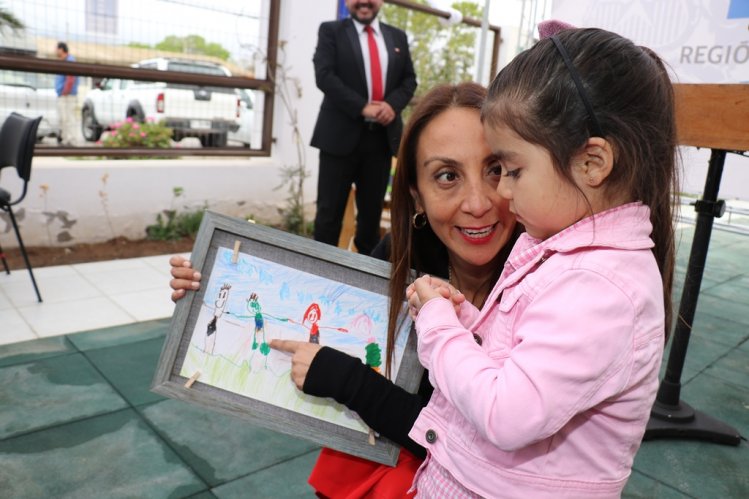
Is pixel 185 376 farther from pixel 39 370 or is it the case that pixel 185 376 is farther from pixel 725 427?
pixel 725 427

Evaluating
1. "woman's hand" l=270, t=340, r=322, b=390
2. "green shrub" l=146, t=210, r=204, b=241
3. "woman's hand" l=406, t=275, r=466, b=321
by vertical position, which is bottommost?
"green shrub" l=146, t=210, r=204, b=241

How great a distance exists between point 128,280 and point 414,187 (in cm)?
341

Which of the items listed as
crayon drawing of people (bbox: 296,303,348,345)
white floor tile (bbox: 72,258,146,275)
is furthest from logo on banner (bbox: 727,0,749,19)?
white floor tile (bbox: 72,258,146,275)

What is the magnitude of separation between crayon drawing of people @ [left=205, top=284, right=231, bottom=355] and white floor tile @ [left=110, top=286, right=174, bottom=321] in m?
2.55

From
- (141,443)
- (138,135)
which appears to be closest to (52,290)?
(138,135)

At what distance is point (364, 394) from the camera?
123 centimetres

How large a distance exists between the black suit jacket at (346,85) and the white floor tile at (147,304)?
4.68 ft

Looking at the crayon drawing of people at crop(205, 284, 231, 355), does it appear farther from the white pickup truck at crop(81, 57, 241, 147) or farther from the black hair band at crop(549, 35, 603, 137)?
the white pickup truck at crop(81, 57, 241, 147)

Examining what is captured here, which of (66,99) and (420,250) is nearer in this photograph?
(420,250)

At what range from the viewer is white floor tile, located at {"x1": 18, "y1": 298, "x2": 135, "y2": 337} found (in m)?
3.41

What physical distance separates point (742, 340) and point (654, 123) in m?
3.73

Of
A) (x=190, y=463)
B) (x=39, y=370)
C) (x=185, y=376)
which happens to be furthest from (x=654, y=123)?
(x=39, y=370)

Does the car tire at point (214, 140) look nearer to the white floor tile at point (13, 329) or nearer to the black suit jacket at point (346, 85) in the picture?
the black suit jacket at point (346, 85)

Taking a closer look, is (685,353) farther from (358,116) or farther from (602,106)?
(358,116)
